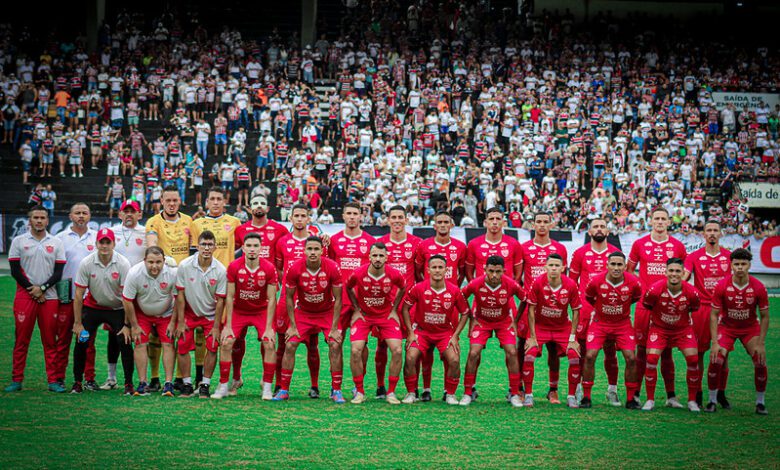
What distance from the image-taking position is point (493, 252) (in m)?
12.1

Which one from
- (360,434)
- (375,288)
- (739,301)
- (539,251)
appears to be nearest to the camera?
(360,434)

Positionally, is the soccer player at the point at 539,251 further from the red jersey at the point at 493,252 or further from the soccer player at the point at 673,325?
the soccer player at the point at 673,325

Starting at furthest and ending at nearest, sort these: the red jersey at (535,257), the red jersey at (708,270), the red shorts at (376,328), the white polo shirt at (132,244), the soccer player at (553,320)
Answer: the red jersey at (535,257), the red jersey at (708,270), the white polo shirt at (132,244), the red shorts at (376,328), the soccer player at (553,320)

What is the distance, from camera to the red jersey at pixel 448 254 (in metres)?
12.1

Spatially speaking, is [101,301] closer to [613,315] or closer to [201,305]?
[201,305]

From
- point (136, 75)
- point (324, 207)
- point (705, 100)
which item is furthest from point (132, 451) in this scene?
point (705, 100)

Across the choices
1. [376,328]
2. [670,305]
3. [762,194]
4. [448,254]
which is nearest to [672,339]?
[670,305]

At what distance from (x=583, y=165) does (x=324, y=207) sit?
854 cm

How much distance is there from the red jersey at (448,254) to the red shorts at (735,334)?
339 centimetres

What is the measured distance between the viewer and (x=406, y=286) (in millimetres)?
11836

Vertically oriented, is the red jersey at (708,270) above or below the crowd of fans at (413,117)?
below

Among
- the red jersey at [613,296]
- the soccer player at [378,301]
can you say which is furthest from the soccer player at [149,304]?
the red jersey at [613,296]

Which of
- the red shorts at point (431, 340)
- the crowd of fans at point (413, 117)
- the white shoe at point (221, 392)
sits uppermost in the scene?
the crowd of fans at point (413, 117)

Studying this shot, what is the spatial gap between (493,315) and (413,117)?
21.2 meters
